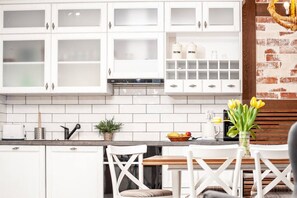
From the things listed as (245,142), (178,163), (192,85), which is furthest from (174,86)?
(178,163)

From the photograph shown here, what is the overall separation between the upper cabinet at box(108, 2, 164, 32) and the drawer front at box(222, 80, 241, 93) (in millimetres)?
861

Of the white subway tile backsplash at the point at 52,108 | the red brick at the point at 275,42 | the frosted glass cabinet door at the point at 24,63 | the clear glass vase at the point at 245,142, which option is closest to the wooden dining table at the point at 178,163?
the clear glass vase at the point at 245,142

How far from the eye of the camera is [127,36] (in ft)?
22.1

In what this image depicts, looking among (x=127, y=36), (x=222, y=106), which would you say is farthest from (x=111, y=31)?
(x=222, y=106)

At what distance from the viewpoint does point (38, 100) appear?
23.2ft

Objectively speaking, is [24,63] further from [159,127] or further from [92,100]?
[159,127]

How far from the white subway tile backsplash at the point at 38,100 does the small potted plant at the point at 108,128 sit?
62cm

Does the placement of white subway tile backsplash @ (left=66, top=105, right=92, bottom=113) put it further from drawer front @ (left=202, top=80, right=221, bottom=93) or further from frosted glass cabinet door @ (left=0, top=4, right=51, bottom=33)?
drawer front @ (left=202, top=80, right=221, bottom=93)

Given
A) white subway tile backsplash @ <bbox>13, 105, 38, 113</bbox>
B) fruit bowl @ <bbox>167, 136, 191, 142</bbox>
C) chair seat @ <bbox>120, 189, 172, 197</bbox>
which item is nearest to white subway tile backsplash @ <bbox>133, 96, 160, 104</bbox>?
fruit bowl @ <bbox>167, 136, 191, 142</bbox>

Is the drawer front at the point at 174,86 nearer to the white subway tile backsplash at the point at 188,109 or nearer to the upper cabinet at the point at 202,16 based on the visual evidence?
the white subway tile backsplash at the point at 188,109

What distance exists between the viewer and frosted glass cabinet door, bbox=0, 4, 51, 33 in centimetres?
680

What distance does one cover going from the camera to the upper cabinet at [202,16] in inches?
261

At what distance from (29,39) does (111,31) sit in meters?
0.87

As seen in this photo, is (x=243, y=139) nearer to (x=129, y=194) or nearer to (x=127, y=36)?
(x=129, y=194)
